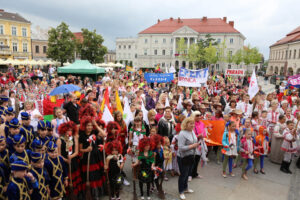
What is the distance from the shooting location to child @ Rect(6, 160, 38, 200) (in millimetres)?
2656

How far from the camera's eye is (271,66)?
59344 mm

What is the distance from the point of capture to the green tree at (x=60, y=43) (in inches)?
1308

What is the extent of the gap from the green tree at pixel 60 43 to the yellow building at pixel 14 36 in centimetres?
2098

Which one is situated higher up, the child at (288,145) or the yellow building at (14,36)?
the yellow building at (14,36)

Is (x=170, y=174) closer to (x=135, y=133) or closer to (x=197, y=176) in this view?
(x=197, y=176)

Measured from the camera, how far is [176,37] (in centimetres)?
6719

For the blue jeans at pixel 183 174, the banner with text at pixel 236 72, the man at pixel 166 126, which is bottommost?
the blue jeans at pixel 183 174

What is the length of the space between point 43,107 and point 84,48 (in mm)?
31535

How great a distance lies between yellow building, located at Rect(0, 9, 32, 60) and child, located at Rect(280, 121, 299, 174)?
5595 cm

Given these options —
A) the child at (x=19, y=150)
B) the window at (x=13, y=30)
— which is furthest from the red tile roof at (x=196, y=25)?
the child at (x=19, y=150)

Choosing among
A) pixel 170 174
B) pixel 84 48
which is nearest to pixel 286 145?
Result: pixel 170 174

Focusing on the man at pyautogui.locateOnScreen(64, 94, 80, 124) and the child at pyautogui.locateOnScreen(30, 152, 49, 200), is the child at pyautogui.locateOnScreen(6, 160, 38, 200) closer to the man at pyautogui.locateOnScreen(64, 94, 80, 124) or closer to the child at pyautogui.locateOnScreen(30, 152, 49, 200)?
the child at pyautogui.locateOnScreen(30, 152, 49, 200)

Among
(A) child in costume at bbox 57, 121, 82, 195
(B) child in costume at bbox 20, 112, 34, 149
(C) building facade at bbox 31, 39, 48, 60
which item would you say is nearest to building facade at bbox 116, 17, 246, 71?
(C) building facade at bbox 31, 39, 48, 60

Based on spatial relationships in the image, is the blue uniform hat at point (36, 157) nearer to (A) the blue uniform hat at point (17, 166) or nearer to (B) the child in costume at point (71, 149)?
(A) the blue uniform hat at point (17, 166)
